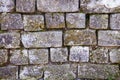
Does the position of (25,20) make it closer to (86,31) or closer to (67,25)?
(67,25)

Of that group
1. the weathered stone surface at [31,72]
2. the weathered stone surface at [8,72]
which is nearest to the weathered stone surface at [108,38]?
the weathered stone surface at [31,72]

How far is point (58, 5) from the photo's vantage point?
463 cm

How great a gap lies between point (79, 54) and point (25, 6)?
3.57ft

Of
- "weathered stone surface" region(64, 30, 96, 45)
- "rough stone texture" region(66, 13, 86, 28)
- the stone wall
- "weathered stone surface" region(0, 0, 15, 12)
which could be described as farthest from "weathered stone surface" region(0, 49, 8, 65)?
"rough stone texture" region(66, 13, 86, 28)

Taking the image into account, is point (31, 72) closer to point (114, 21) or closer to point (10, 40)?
point (10, 40)

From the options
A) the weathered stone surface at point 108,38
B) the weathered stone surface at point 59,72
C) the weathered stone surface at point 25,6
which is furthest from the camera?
the weathered stone surface at point 59,72

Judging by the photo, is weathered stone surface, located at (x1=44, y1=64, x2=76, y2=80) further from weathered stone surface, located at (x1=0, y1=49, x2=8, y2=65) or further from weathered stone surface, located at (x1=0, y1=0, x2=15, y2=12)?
weathered stone surface, located at (x1=0, y1=0, x2=15, y2=12)

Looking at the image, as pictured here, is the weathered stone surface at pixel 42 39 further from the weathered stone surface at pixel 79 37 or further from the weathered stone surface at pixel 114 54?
the weathered stone surface at pixel 114 54

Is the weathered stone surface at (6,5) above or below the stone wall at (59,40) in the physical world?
above

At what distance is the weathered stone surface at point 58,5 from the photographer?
462 centimetres

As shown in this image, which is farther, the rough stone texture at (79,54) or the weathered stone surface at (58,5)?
the rough stone texture at (79,54)

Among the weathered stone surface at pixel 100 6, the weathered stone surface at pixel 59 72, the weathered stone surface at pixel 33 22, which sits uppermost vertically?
the weathered stone surface at pixel 100 6

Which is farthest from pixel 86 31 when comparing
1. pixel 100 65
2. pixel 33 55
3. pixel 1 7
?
pixel 1 7

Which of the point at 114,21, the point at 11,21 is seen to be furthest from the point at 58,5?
the point at 114,21
